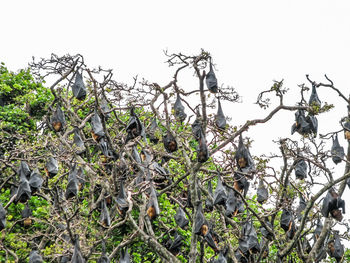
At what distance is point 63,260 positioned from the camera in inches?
431

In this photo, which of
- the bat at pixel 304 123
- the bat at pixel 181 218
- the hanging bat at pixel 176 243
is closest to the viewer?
the bat at pixel 304 123

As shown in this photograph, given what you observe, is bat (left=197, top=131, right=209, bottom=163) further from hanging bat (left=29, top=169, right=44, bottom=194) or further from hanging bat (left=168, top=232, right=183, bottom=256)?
hanging bat (left=29, top=169, right=44, bottom=194)

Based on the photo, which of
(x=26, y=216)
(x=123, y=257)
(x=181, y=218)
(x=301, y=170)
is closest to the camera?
(x=123, y=257)

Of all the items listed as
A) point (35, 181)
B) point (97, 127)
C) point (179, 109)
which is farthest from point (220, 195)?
point (35, 181)

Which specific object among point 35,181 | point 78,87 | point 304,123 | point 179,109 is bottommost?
point 35,181

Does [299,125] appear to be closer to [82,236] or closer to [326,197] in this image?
[326,197]

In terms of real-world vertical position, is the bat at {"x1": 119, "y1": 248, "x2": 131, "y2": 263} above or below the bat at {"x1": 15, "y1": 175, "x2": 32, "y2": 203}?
below

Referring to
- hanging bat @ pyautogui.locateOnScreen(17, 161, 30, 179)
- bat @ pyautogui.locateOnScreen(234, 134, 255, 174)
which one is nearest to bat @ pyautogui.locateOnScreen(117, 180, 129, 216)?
bat @ pyautogui.locateOnScreen(234, 134, 255, 174)

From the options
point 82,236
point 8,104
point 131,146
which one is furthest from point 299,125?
point 8,104

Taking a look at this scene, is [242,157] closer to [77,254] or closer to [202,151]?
[202,151]

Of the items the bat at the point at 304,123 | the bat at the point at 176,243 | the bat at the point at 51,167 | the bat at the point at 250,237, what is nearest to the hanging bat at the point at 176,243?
the bat at the point at 176,243

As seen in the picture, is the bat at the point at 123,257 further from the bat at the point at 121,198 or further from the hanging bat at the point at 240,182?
the hanging bat at the point at 240,182

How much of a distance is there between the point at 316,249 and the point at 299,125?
2.26 metres

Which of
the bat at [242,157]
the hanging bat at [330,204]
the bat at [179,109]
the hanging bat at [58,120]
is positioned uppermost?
the bat at [179,109]
